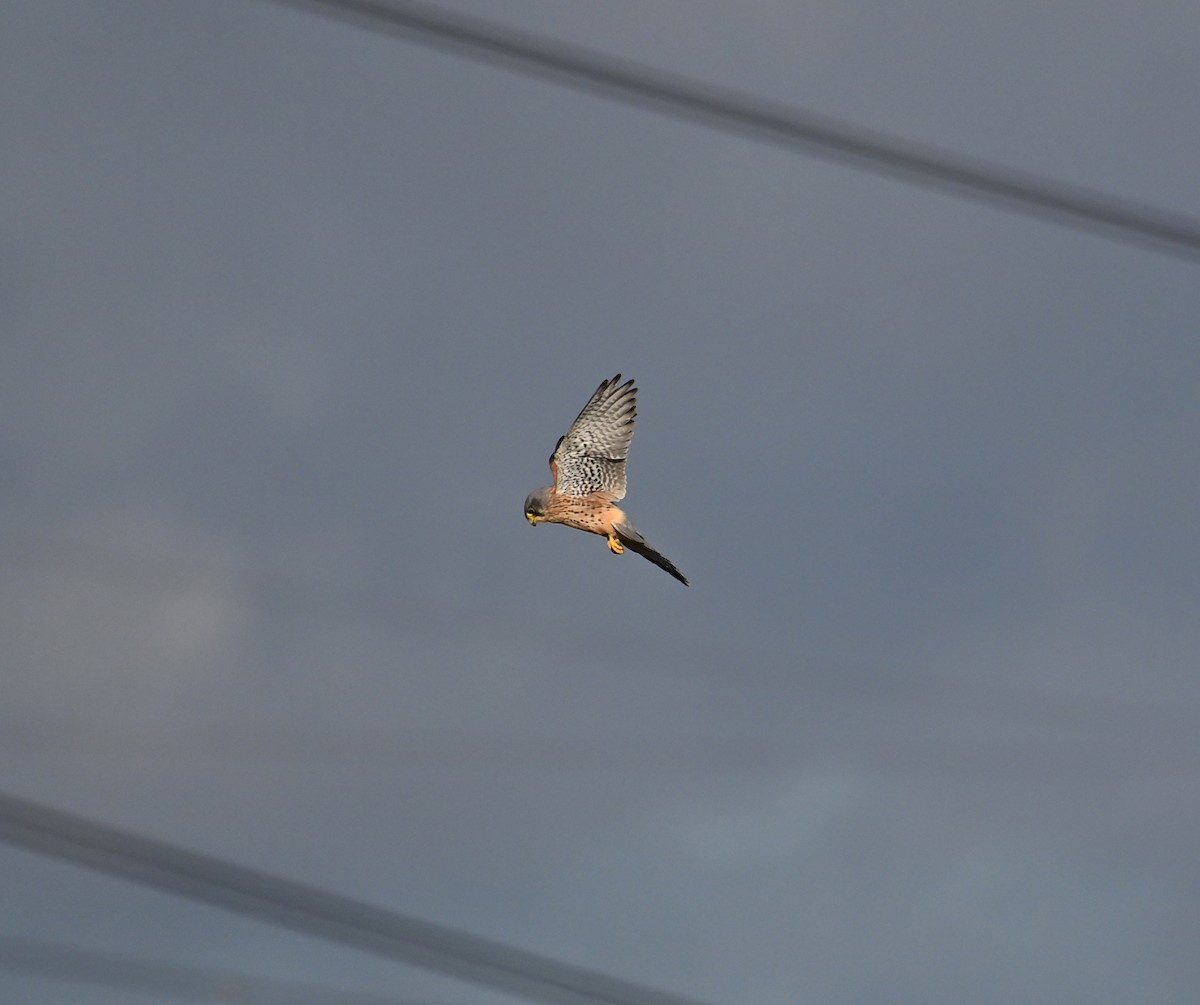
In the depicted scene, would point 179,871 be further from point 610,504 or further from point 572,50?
point 610,504

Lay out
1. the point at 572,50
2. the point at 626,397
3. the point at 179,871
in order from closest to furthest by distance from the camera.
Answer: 1. the point at 179,871
2. the point at 572,50
3. the point at 626,397

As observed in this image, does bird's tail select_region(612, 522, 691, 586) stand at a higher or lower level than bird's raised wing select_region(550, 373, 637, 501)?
lower

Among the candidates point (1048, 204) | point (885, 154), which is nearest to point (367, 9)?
point (885, 154)

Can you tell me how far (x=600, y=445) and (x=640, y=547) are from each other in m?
1.82

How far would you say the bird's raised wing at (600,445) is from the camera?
669 inches

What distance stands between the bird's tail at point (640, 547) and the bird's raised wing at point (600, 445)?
28.3 inches

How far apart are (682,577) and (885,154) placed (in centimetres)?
1048

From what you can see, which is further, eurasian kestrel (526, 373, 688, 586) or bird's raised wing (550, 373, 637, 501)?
bird's raised wing (550, 373, 637, 501)

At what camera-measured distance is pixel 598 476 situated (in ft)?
56.0

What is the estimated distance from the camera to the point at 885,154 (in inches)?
222

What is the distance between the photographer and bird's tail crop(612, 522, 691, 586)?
16.0 metres

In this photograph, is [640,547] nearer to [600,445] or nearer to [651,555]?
[651,555]

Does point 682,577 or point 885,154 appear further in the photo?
point 682,577

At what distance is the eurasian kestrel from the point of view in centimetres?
1627
